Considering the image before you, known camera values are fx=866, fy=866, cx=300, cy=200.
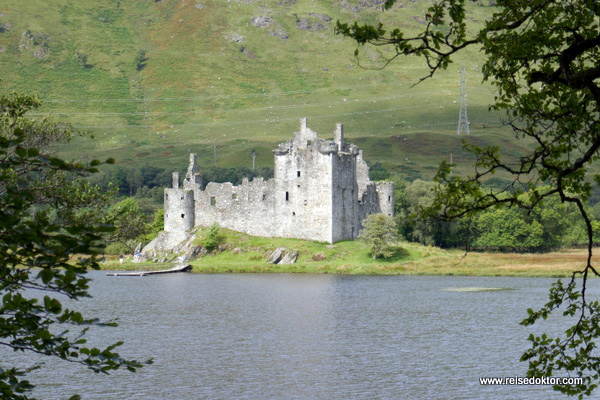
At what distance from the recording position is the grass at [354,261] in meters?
67.4

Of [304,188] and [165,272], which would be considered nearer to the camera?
[165,272]

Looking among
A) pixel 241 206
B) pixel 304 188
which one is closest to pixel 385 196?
pixel 304 188

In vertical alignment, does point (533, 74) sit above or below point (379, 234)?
above

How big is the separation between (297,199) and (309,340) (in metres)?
39.1

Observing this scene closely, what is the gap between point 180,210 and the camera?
79.4 metres

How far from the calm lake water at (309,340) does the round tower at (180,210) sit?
1754cm

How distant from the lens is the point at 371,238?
230 feet

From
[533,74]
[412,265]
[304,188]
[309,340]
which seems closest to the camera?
[533,74]

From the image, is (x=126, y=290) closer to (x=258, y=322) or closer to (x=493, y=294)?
(x=258, y=322)

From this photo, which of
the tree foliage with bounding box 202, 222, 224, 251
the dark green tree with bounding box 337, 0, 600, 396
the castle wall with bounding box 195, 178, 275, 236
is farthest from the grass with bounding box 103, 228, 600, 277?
the dark green tree with bounding box 337, 0, 600, 396

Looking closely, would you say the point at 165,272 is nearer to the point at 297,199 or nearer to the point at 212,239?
the point at 212,239

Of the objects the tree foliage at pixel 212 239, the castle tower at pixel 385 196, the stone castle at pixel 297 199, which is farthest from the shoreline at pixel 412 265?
the castle tower at pixel 385 196

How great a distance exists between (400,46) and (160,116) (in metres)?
187

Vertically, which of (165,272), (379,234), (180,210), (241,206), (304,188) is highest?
(304,188)
